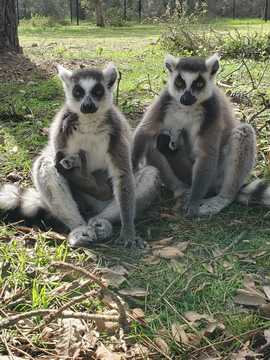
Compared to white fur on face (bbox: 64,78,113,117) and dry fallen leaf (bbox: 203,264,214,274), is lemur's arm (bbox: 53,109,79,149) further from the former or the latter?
dry fallen leaf (bbox: 203,264,214,274)

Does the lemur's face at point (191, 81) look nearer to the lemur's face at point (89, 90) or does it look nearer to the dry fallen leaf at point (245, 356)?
the lemur's face at point (89, 90)

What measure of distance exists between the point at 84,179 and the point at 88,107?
57cm

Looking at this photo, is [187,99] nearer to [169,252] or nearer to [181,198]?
[181,198]

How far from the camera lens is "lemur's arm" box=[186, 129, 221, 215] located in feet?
14.3

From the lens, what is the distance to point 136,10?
3122 centimetres

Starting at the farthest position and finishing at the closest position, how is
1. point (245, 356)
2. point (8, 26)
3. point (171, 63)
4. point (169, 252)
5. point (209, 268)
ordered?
1. point (8, 26)
2. point (171, 63)
3. point (169, 252)
4. point (209, 268)
5. point (245, 356)

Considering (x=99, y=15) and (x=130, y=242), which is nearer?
(x=130, y=242)

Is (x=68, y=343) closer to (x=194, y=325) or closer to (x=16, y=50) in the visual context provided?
(x=194, y=325)

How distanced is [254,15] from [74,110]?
103 ft

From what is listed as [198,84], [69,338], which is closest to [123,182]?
[198,84]

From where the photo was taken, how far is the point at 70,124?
405 cm

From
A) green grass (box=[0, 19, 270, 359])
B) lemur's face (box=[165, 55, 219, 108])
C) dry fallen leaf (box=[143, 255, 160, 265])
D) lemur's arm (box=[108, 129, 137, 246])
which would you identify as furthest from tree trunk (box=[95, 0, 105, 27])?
dry fallen leaf (box=[143, 255, 160, 265])

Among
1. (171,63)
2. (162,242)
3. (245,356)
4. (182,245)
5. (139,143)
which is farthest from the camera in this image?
(171,63)

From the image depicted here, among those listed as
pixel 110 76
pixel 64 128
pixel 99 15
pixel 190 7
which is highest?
pixel 110 76
